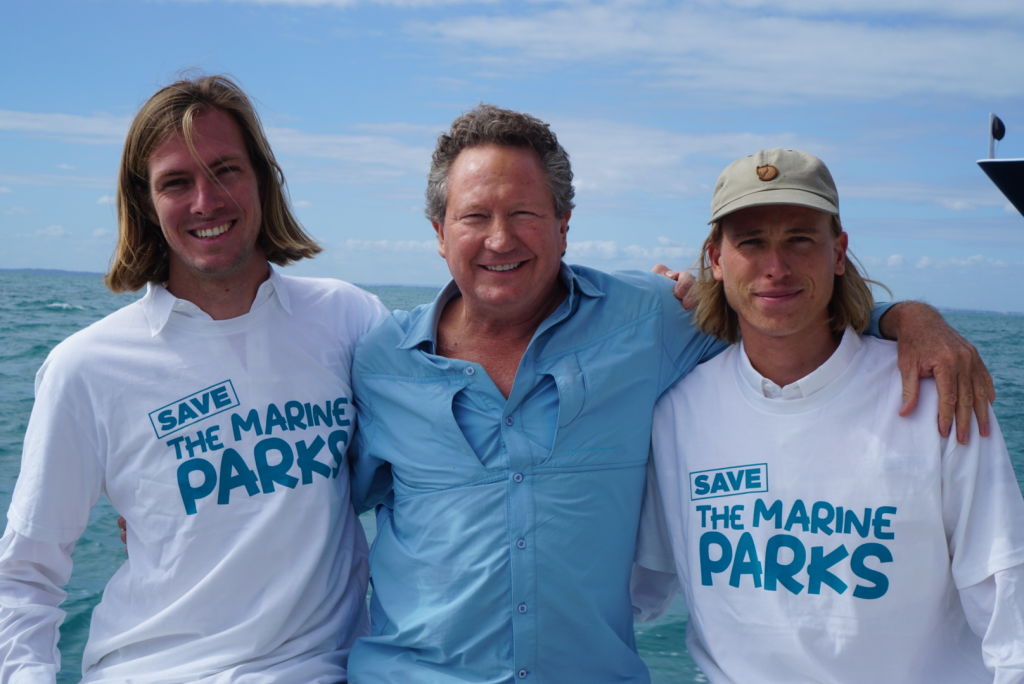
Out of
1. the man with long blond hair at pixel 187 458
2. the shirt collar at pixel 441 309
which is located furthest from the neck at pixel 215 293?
the shirt collar at pixel 441 309

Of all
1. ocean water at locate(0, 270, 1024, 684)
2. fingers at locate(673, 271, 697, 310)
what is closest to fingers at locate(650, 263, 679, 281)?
fingers at locate(673, 271, 697, 310)

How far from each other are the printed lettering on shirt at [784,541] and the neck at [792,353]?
1.02 feet

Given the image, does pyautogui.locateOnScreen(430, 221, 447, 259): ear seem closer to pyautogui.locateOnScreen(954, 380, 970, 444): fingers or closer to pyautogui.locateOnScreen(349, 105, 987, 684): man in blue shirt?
pyautogui.locateOnScreen(349, 105, 987, 684): man in blue shirt

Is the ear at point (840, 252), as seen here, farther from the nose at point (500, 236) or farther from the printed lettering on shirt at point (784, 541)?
the nose at point (500, 236)

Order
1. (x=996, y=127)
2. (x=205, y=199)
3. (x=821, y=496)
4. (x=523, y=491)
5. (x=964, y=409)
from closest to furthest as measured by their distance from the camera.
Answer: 1. (x=964, y=409)
2. (x=821, y=496)
3. (x=523, y=491)
4. (x=205, y=199)
5. (x=996, y=127)

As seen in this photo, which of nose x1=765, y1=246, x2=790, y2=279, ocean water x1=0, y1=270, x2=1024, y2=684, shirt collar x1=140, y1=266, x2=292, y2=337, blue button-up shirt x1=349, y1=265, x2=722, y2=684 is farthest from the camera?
ocean water x1=0, y1=270, x2=1024, y2=684

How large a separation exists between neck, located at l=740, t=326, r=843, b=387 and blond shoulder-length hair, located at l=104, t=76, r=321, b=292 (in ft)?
5.59

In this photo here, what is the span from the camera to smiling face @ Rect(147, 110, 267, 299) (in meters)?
3.16

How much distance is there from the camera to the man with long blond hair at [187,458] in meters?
3.13

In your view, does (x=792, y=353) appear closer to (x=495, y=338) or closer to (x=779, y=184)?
(x=779, y=184)

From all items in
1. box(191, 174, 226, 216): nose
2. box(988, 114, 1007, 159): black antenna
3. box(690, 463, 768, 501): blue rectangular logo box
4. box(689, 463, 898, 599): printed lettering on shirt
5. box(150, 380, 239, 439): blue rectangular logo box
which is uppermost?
box(988, 114, 1007, 159): black antenna

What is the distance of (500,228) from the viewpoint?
315cm

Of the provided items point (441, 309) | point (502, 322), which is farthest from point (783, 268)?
point (441, 309)

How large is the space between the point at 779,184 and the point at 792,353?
542 mm
